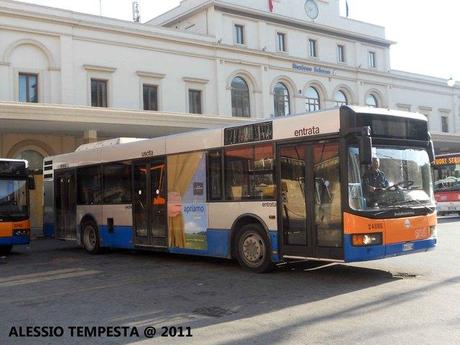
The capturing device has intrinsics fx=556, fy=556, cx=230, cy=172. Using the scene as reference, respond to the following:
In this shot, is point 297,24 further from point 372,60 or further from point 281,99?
point 372,60

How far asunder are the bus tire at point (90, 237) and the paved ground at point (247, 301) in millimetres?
2655

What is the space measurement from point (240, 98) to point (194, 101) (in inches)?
140

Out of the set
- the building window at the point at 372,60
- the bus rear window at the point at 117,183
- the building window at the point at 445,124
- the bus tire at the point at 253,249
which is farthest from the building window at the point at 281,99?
the bus tire at the point at 253,249

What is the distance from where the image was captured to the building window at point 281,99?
37875 mm

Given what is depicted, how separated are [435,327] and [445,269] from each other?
4.38 m

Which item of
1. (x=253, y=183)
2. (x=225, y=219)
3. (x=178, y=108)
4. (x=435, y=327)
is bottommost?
(x=435, y=327)

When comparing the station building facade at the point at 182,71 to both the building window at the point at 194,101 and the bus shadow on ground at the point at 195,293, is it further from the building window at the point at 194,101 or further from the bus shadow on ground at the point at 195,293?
the bus shadow on ground at the point at 195,293

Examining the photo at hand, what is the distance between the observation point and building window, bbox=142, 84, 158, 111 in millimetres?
31891

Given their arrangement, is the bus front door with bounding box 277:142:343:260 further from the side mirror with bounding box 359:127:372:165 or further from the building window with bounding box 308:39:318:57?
the building window with bounding box 308:39:318:57

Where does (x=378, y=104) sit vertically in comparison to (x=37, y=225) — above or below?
above

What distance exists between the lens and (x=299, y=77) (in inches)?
1539

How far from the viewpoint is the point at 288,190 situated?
32.4ft

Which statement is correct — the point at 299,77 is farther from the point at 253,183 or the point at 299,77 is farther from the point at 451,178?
the point at 253,183

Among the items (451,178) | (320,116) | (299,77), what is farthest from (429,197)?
(299,77)
